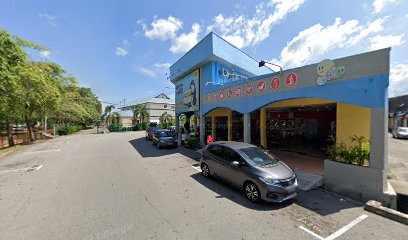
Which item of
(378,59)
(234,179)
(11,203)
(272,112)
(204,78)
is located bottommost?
(11,203)

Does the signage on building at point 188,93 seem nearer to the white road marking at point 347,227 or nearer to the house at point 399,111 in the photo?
the white road marking at point 347,227

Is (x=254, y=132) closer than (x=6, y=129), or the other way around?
(x=254, y=132)

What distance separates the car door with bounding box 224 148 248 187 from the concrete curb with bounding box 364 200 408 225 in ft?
11.3

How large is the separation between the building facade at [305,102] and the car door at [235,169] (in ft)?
10.6

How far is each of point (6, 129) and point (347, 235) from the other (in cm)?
3054

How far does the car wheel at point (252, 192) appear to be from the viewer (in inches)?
209

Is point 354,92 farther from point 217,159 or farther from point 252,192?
point 217,159

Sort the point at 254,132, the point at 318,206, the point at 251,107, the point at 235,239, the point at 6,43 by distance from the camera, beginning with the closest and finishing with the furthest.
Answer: the point at 235,239, the point at 318,206, the point at 6,43, the point at 251,107, the point at 254,132

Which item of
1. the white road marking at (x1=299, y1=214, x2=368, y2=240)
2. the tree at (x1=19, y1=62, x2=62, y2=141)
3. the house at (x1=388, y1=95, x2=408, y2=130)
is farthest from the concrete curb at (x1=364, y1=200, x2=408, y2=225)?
the house at (x1=388, y1=95, x2=408, y2=130)

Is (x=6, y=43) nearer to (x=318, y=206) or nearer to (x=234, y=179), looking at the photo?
(x=234, y=179)

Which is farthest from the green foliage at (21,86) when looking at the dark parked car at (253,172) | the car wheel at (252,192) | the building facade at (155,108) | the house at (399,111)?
the house at (399,111)

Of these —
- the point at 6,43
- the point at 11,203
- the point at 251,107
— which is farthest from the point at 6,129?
the point at 251,107

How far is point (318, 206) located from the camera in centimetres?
527

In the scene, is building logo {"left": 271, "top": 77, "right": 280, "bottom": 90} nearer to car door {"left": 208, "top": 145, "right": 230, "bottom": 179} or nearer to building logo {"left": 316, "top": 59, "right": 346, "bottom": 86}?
building logo {"left": 316, "top": 59, "right": 346, "bottom": 86}
